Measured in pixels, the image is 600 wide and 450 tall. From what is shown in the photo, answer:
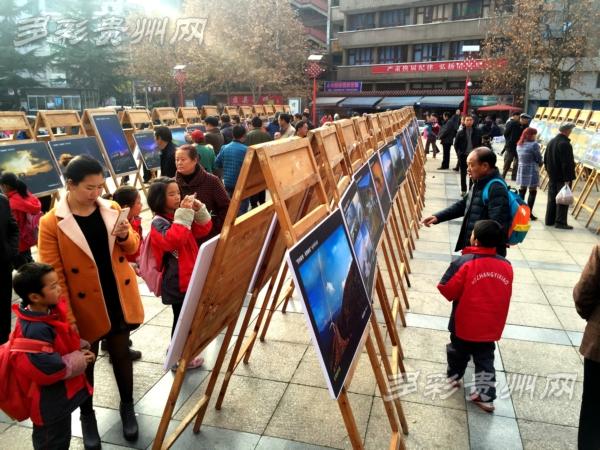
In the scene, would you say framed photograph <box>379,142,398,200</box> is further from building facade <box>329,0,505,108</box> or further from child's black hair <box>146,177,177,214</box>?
building facade <box>329,0,505,108</box>

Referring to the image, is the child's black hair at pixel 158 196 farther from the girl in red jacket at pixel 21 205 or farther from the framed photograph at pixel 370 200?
the girl in red jacket at pixel 21 205

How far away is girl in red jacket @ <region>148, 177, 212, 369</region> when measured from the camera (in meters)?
3.09

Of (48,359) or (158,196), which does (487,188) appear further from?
(48,359)

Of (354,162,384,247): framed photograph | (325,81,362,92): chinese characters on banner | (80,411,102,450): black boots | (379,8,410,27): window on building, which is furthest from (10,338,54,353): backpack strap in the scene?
(379,8,410,27): window on building

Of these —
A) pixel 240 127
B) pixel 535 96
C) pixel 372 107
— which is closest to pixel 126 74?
pixel 372 107

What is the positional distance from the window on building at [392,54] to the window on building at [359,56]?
108 cm

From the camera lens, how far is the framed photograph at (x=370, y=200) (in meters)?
3.24

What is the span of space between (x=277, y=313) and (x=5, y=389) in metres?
2.87

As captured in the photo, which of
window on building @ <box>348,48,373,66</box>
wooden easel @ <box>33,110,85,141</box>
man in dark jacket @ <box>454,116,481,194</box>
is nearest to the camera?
wooden easel @ <box>33,110,85,141</box>

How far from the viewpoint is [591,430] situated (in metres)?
2.78

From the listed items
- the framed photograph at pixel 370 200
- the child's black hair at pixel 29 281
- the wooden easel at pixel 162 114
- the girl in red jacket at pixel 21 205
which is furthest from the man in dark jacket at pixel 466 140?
the child's black hair at pixel 29 281

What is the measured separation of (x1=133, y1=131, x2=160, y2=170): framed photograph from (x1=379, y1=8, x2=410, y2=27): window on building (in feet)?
127

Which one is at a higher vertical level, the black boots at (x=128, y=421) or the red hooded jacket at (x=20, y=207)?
the red hooded jacket at (x=20, y=207)

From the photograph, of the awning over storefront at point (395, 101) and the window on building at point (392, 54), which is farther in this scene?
the window on building at point (392, 54)
